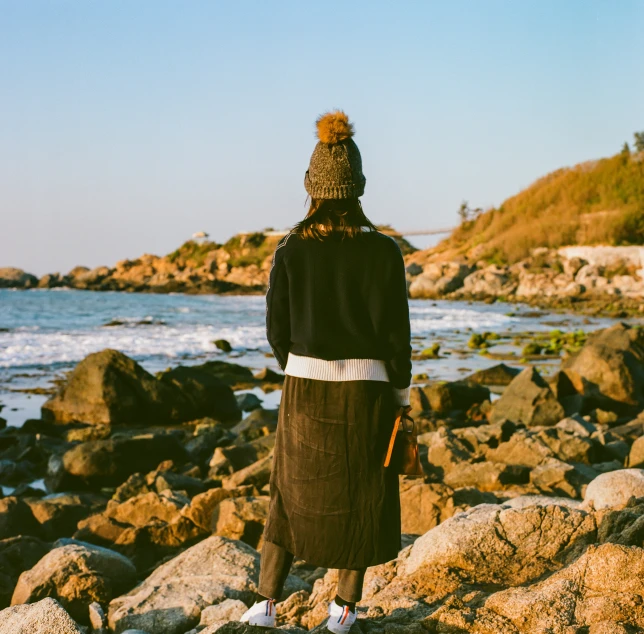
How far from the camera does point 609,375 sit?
1348 centimetres

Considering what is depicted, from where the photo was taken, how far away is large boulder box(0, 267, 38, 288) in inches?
3780

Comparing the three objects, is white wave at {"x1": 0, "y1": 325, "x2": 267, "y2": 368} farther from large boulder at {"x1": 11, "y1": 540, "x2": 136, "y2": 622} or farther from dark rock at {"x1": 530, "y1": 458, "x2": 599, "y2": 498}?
dark rock at {"x1": 530, "y1": 458, "x2": 599, "y2": 498}

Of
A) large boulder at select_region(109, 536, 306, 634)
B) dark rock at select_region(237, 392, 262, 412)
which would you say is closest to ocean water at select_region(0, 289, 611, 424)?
dark rock at select_region(237, 392, 262, 412)

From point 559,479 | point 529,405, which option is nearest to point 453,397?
point 529,405

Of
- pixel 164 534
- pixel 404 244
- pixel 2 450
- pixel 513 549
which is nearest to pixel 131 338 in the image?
pixel 2 450

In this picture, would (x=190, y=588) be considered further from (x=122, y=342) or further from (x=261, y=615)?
(x=122, y=342)

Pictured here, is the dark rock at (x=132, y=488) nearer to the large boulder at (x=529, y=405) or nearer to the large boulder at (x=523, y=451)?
the large boulder at (x=523, y=451)

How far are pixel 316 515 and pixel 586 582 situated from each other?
3.96 feet

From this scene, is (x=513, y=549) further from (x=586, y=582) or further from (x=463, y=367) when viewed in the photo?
(x=463, y=367)

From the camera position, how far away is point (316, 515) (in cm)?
329

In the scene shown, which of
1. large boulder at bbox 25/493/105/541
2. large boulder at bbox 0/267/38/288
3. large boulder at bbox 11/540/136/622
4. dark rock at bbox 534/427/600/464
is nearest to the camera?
large boulder at bbox 11/540/136/622

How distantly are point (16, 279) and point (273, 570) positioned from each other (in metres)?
101

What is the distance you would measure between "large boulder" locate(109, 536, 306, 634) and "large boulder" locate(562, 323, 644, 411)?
9215 mm

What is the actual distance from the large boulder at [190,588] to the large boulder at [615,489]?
1959mm
